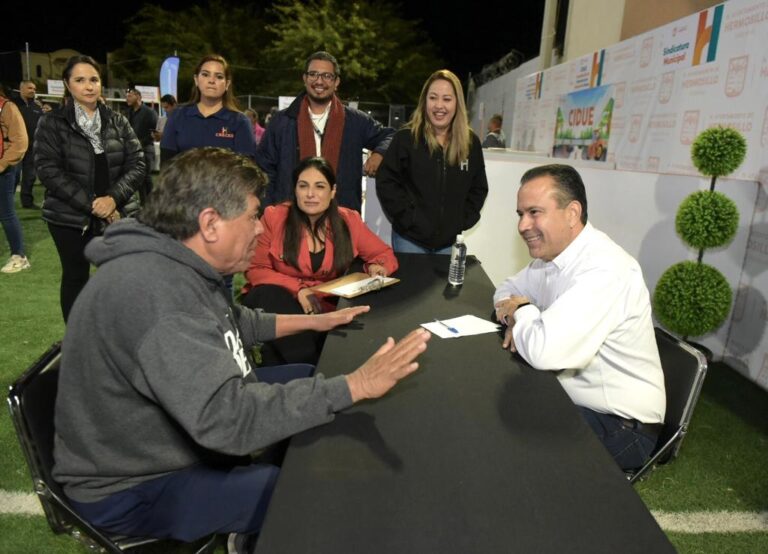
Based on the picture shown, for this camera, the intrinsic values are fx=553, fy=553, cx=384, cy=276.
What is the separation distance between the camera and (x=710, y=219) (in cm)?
313

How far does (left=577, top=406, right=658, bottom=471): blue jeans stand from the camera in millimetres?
1680

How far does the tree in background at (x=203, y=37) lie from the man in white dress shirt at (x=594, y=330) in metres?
29.4

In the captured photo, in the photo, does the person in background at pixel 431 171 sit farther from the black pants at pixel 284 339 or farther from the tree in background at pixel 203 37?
the tree in background at pixel 203 37

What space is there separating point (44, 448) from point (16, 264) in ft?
15.6

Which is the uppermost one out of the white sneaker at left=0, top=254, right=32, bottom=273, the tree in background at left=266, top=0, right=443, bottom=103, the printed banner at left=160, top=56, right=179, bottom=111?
the tree in background at left=266, top=0, right=443, bottom=103

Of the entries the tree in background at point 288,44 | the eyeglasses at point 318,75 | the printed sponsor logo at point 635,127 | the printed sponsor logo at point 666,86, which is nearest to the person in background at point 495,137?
the printed sponsor logo at point 635,127

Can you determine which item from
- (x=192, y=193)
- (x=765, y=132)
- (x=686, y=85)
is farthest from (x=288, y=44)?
(x=192, y=193)

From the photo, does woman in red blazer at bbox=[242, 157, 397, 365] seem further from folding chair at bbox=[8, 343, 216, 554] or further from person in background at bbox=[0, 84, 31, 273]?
person in background at bbox=[0, 84, 31, 273]

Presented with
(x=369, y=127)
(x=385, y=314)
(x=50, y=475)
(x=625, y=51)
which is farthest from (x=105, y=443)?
(x=625, y=51)

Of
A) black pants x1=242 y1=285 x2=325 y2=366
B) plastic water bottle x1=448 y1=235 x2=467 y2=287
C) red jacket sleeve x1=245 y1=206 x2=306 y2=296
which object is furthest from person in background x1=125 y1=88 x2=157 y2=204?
plastic water bottle x1=448 y1=235 x2=467 y2=287

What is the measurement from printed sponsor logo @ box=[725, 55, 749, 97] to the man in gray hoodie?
4.02 m

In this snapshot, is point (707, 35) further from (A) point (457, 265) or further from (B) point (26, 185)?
(B) point (26, 185)

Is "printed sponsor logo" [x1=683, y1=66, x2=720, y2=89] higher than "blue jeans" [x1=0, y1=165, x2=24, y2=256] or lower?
higher

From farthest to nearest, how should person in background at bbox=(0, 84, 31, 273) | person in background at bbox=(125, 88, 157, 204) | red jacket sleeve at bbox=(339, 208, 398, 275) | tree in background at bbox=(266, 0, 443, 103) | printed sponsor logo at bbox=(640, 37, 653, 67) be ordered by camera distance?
tree in background at bbox=(266, 0, 443, 103)
person in background at bbox=(125, 88, 157, 204)
printed sponsor logo at bbox=(640, 37, 653, 67)
person in background at bbox=(0, 84, 31, 273)
red jacket sleeve at bbox=(339, 208, 398, 275)
